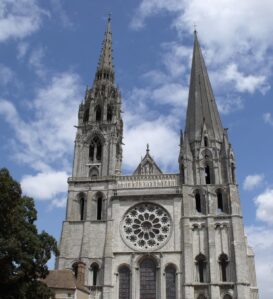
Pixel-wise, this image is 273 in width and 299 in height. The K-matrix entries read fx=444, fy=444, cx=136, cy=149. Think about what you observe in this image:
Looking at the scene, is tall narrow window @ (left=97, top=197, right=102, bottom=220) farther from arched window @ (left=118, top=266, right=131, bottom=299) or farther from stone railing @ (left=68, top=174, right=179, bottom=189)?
arched window @ (left=118, top=266, right=131, bottom=299)

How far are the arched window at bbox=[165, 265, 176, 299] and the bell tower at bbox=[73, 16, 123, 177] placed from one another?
399 inches

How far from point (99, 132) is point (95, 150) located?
1.89 metres

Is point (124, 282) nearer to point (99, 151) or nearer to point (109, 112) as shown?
point (99, 151)

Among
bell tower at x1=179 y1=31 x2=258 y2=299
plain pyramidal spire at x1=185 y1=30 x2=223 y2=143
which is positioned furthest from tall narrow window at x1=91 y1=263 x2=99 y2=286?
plain pyramidal spire at x1=185 y1=30 x2=223 y2=143

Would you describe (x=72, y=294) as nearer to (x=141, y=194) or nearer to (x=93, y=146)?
(x=141, y=194)

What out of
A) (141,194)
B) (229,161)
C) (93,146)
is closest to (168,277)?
(141,194)

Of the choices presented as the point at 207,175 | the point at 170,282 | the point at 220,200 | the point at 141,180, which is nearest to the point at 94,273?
the point at 170,282

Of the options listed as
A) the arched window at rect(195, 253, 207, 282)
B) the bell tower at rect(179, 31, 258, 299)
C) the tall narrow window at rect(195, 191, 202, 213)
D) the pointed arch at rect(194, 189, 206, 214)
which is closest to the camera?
the bell tower at rect(179, 31, 258, 299)

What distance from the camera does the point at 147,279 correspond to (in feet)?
118

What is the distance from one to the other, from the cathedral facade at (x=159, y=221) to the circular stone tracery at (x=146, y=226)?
9cm

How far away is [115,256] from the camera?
36906mm

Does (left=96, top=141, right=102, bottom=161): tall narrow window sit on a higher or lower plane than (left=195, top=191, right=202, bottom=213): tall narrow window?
higher

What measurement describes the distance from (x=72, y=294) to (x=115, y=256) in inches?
309

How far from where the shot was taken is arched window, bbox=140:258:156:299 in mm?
35438
